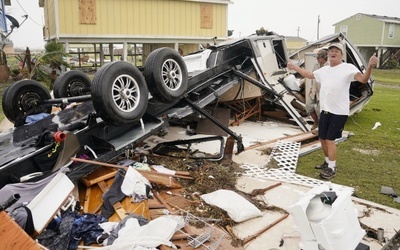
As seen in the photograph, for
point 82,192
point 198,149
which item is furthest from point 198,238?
point 198,149

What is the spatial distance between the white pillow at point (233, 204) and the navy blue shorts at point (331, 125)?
1733 millimetres

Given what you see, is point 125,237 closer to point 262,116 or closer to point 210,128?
point 210,128

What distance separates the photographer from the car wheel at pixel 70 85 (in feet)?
19.1

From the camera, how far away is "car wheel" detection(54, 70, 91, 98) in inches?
229

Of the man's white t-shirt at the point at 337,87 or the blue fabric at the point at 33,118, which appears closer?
the man's white t-shirt at the point at 337,87

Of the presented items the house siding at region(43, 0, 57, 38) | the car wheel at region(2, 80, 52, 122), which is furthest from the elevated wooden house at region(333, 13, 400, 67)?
the car wheel at region(2, 80, 52, 122)

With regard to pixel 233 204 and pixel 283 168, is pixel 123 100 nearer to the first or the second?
pixel 233 204

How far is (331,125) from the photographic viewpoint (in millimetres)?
4621

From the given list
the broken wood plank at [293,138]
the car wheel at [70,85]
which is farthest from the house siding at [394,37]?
the car wheel at [70,85]

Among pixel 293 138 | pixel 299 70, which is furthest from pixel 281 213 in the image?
pixel 293 138

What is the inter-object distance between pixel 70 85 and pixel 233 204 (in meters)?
3.86

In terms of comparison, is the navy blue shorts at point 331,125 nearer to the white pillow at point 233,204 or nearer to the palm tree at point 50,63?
the white pillow at point 233,204

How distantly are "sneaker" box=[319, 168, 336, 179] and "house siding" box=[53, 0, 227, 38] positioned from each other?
10174mm

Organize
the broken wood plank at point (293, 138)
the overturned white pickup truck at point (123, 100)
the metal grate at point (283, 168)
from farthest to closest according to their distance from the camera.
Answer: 1. the broken wood plank at point (293, 138)
2. the metal grate at point (283, 168)
3. the overturned white pickup truck at point (123, 100)
